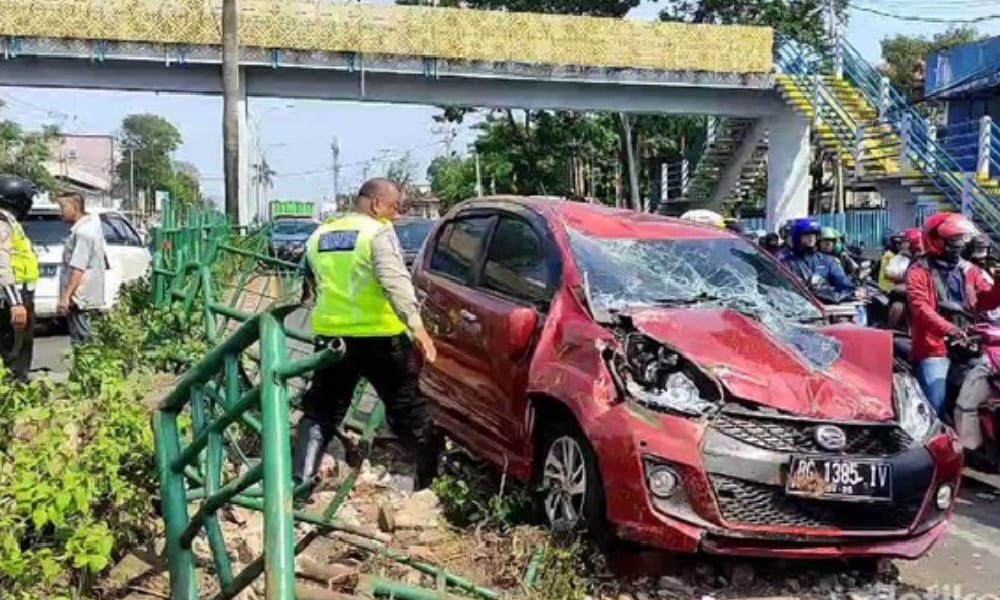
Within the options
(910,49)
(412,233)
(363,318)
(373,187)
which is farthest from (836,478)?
(910,49)

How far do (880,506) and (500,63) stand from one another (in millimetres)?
20995

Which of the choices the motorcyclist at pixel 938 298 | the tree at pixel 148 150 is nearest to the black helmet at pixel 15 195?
the motorcyclist at pixel 938 298

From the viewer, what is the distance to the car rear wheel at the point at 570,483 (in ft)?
15.2

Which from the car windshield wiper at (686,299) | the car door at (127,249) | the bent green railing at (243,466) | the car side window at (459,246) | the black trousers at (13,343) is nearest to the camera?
the bent green railing at (243,466)

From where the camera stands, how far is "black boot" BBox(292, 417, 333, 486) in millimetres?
5152

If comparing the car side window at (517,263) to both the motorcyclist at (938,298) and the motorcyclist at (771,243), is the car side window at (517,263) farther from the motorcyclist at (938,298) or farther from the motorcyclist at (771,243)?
the motorcyclist at (771,243)

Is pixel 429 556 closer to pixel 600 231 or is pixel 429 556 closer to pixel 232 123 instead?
pixel 600 231

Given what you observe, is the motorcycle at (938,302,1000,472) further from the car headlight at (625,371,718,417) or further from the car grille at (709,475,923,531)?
the car headlight at (625,371,718,417)

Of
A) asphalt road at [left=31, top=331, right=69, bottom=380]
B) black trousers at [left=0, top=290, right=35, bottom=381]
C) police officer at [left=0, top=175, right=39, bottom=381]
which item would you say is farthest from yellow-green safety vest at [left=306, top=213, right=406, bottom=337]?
asphalt road at [left=31, top=331, right=69, bottom=380]

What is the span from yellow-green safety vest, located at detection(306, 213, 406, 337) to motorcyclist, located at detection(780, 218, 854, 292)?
5.02 meters

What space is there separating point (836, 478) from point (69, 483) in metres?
2.87

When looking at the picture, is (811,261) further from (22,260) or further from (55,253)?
(55,253)

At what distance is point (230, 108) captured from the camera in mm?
20750

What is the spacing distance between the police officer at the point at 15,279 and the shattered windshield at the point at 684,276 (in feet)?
12.9
